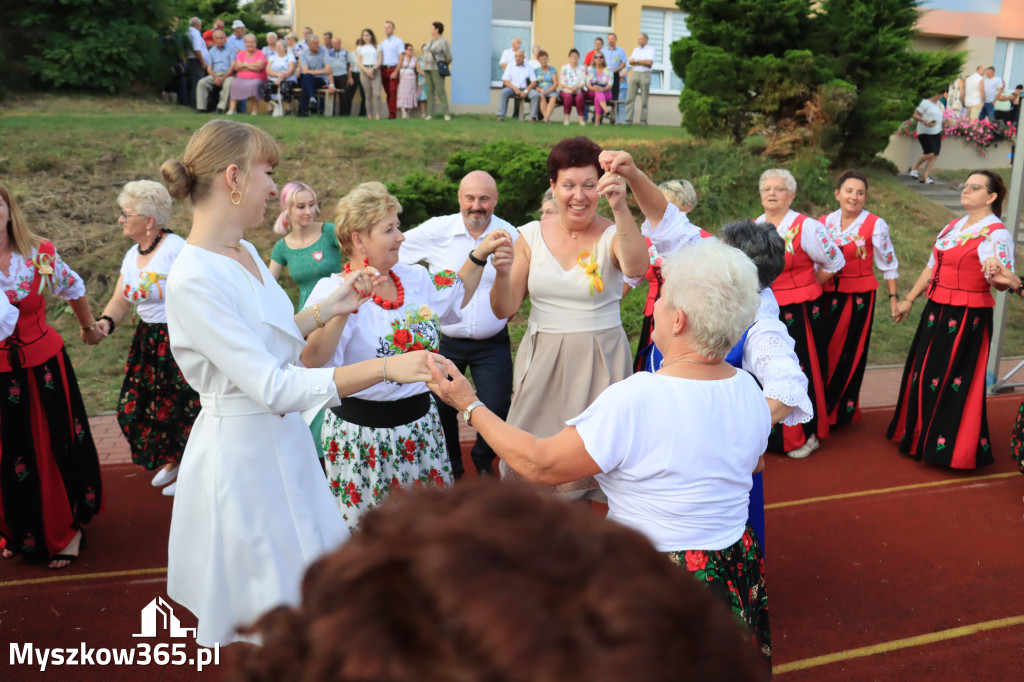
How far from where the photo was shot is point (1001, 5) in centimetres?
2423

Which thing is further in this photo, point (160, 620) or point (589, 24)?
point (589, 24)

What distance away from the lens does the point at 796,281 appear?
20.6ft

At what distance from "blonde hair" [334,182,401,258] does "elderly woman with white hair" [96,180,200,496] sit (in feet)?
6.74

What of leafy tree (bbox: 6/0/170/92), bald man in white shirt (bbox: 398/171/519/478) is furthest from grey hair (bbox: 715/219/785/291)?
leafy tree (bbox: 6/0/170/92)

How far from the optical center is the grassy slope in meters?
10.5

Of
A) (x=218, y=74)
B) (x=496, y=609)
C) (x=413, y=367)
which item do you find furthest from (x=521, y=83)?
(x=496, y=609)

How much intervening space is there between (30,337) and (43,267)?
1.26 feet

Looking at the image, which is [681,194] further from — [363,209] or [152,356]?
[152,356]

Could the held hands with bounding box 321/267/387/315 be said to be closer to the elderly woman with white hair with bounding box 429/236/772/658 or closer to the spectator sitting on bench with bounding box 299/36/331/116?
the elderly woman with white hair with bounding box 429/236/772/658

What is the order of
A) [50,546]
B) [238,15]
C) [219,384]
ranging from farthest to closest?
[238,15], [50,546], [219,384]

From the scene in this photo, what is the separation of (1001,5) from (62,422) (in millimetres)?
27957

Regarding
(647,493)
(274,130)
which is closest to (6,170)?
(274,130)

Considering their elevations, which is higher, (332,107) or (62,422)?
(332,107)

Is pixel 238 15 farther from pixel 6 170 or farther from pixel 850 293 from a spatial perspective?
pixel 850 293
